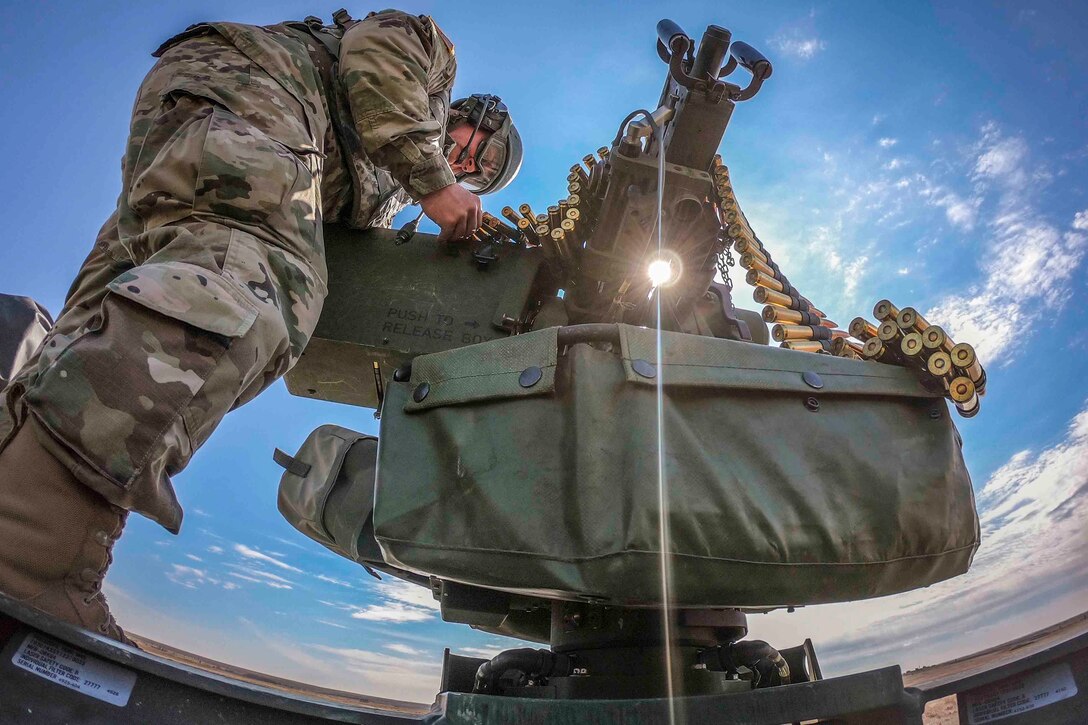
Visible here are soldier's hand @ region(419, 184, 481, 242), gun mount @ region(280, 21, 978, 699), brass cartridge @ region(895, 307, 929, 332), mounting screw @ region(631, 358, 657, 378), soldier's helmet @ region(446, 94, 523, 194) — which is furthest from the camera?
soldier's helmet @ region(446, 94, 523, 194)

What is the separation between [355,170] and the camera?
A: 244 centimetres

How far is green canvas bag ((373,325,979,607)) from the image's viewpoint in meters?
1.44

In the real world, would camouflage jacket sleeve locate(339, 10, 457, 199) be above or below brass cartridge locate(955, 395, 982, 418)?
above

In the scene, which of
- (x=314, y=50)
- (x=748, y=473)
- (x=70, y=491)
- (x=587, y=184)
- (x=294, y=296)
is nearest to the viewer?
(x=70, y=491)

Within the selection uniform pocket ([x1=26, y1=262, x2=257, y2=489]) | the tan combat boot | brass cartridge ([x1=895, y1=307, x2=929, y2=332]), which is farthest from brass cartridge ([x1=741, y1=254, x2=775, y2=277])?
the tan combat boot

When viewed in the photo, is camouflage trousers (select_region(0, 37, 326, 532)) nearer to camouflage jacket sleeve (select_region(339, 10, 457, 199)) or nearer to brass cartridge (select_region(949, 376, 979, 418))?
camouflage jacket sleeve (select_region(339, 10, 457, 199))

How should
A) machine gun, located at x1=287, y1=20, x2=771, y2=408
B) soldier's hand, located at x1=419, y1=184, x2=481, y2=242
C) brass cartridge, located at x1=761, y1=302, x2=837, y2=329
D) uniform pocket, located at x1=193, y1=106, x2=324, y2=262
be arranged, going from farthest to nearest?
brass cartridge, located at x1=761, y1=302, x2=837, y2=329, machine gun, located at x1=287, y1=20, x2=771, y2=408, soldier's hand, located at x1=419, y1=184, x2=481, y2=242, uniform pocket, located at x1=193, y1=106, x2=324, y2=262

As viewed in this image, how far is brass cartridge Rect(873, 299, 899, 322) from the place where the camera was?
76.0 inches

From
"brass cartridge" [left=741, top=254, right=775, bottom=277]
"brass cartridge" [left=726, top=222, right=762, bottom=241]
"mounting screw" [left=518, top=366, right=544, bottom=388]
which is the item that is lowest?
"mounting screw" [left=518, top=366, right=544, bottom=388]

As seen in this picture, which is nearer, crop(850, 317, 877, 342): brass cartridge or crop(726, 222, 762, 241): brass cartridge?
crop(850, 317, 877, 342): brass cartridge

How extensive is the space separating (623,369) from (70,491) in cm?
114

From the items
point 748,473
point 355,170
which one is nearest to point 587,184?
point 355,170

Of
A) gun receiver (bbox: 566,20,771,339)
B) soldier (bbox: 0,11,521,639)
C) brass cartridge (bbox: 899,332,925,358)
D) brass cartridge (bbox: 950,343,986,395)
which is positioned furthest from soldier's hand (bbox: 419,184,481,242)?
brass cartridge (bbox: 950,343,986,395)

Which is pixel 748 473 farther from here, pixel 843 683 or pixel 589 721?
pixel 589 721
